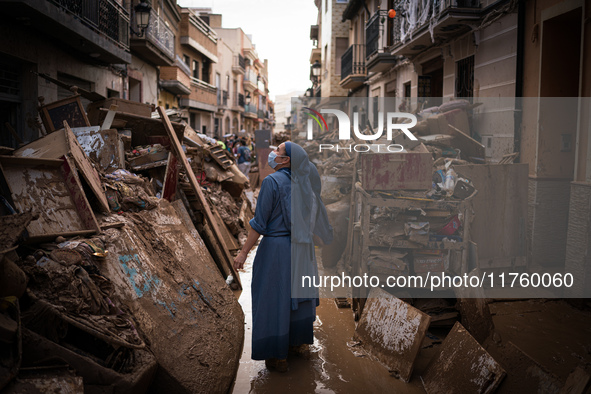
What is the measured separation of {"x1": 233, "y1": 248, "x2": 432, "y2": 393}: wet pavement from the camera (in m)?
3.45

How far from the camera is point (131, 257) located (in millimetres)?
3527

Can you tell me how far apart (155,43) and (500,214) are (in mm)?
12168

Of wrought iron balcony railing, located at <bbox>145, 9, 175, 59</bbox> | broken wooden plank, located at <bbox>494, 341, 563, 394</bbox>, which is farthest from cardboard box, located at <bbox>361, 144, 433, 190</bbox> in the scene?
wrought iron balcony railing, located at <bbox>145, 9, 175, 59</bbox>

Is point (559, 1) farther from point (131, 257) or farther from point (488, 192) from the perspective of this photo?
point (131, 257)

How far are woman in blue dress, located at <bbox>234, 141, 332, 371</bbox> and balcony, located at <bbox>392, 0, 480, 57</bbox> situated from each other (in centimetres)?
569

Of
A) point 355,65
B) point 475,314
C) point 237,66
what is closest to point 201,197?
point 475,314

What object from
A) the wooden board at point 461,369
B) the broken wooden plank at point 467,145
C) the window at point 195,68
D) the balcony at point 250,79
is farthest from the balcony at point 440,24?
the balcony at point 250,79

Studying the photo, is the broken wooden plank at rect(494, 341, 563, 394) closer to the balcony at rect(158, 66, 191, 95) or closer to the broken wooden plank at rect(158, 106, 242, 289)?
the broken wooden plank at rect(158, 106, 242, 289)

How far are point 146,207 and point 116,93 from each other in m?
9.43

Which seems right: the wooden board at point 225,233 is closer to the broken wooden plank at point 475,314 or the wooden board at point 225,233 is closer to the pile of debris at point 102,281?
the pile of debris at point 102,281

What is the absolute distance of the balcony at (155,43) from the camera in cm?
1389

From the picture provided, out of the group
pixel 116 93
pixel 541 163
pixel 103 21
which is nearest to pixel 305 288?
pixel 541 163

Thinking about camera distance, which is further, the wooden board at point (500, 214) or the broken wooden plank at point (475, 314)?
the wooden board at point (500, 214)

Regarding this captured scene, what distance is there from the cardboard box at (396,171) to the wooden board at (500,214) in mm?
1318
